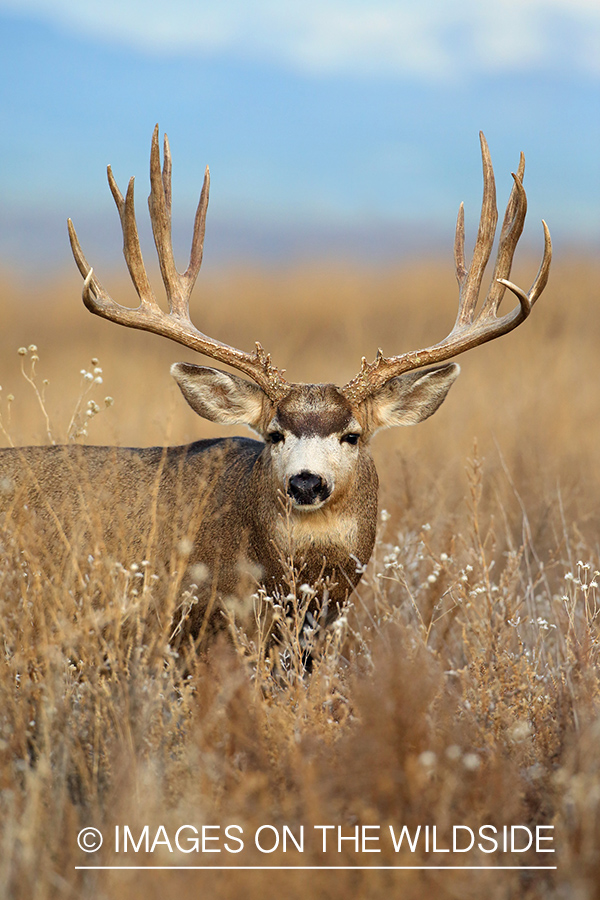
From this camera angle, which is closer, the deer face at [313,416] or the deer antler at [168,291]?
the deer face at [313,416]

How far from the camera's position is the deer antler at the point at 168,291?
15.0 feet

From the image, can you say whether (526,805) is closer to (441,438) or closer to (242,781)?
(242,781)

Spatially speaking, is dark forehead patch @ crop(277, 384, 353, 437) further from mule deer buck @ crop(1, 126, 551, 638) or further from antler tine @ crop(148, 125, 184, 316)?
antler tine @ crop(148, 125, 184, 316)

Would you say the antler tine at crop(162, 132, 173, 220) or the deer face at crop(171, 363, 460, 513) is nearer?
the deer face at crop(171, 363, 460, 513)

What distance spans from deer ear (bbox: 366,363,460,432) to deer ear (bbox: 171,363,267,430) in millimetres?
611

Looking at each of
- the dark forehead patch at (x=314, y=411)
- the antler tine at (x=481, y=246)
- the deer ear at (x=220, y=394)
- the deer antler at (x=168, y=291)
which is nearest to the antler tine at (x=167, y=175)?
the deer antler at (x=168, y=291)

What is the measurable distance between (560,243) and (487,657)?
574 inches

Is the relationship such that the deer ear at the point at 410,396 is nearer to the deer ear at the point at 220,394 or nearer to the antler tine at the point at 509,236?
the antler tine at the point at 509,236

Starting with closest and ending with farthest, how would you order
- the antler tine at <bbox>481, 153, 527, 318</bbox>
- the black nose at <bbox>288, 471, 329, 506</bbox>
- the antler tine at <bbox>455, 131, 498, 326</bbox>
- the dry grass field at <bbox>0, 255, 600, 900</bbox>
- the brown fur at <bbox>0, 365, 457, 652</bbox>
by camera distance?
the dry grass field at <bbox>0, 255, 600, 900</bbox> → the black nose at <bbox>288, 471, 329, 506</bbox> → the brown fur at <bbox>0, 365, 457, 652</bbox> → the antler tine at <bbox>481, 153, 527, 318</bbox> → the antler tine at <bbox>455, 131, 498, 326</bbox>

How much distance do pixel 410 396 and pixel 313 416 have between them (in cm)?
68

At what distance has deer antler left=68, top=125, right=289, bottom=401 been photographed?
4586 millimetres

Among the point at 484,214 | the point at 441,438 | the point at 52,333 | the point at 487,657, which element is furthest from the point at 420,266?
the point at 487,657

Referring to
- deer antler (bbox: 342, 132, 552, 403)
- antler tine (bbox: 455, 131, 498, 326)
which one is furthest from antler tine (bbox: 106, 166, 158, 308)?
antler tine (bbox: 455, 131, 498, 326)

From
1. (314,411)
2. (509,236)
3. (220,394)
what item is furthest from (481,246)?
(220,394)
